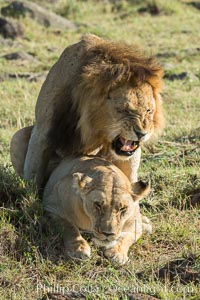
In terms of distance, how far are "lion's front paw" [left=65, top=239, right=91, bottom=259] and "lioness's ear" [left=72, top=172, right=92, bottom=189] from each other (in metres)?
0.41

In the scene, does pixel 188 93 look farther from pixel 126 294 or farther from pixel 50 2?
pixel 50 2

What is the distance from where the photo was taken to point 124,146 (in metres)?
5.91

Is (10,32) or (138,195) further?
(10,32)

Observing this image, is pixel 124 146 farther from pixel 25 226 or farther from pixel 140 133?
pixel 25 226

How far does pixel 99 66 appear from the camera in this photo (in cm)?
595

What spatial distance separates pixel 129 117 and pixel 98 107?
0.98 feet

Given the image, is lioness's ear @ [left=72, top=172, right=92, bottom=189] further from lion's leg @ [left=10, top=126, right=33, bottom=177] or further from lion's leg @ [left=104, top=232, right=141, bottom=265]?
lion's leg @ [left=10, top=126, right=33, bottom=177]

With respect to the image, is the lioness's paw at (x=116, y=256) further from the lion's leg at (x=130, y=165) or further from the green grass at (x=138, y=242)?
the lion's leg at (x=130, y=165)

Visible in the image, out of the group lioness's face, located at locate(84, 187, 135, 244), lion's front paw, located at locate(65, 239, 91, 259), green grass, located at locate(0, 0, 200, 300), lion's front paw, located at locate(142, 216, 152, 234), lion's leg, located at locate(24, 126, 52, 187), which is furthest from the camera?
lion's leg, located at locate(24, 126, 52, 187)

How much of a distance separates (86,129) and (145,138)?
47 cm

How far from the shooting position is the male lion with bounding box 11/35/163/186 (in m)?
→ 5.82

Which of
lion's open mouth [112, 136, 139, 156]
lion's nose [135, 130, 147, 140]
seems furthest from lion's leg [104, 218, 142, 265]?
lion's nose [135, 130, 147, 140]

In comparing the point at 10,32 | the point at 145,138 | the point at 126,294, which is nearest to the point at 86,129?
the point at 145,138

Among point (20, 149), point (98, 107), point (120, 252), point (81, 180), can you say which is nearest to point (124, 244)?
point (120, 252)
